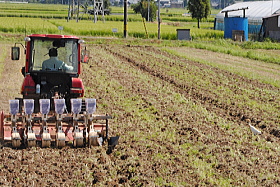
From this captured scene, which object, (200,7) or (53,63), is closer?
(53,63)

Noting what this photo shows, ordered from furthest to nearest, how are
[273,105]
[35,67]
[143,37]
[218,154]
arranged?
1. [143,37]
2. [273,105]
3. [35,67]
4. [218,154]

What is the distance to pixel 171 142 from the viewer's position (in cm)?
1085

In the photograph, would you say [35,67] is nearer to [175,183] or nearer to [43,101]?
[43,101]

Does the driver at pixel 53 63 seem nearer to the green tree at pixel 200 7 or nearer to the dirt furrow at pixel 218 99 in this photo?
the dirt furrow at pixel 218 99

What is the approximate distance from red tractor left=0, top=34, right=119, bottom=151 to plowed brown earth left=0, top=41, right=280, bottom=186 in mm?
299

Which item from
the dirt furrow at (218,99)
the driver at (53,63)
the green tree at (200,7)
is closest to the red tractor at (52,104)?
the driver at (53,63)

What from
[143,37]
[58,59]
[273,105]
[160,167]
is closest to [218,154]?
[160,167]

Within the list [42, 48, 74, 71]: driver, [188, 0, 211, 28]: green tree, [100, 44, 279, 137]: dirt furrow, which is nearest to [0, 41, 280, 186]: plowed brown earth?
[100, 44, 279, 137]: dirt furrow

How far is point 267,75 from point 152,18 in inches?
2750

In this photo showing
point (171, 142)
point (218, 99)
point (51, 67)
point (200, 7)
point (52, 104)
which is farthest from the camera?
point (200, 7)

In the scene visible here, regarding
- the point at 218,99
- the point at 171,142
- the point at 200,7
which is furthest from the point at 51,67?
the point at 200,7

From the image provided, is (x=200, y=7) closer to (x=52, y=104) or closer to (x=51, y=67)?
(x=51, y=67)

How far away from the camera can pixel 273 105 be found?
604 inches

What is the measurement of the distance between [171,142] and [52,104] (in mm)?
2541
